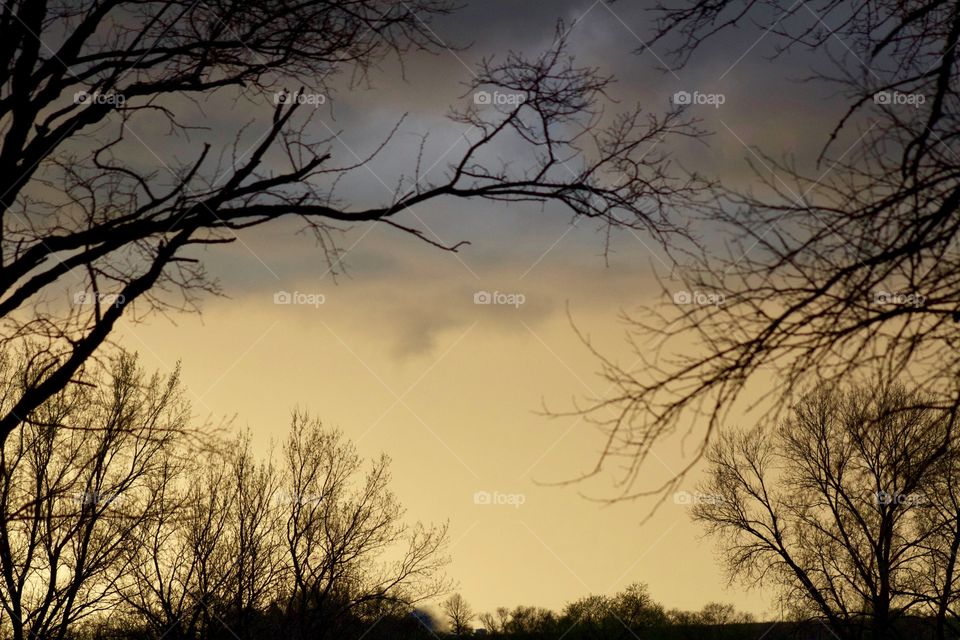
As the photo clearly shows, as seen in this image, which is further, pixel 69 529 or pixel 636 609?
pixel 636 609

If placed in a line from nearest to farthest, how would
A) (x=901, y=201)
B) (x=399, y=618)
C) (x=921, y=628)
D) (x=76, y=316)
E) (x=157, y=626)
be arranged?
(x=901, y=201) < (x=76, y=316) < (x=157, y=626) < (x=921, y=628) < (x=399, y=618)

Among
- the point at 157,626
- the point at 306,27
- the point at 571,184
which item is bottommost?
the point at 157,626

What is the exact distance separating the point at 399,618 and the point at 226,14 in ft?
112

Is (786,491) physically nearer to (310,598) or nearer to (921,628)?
(921,628)

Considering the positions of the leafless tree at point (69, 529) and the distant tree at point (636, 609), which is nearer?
the leafless tree at point (69, 529)

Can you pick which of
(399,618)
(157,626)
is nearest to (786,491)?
(399,618)

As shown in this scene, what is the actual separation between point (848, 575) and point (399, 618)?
58.3 feet

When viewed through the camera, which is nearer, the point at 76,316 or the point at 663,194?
the point at 76,316

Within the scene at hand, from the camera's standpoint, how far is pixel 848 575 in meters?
27.3

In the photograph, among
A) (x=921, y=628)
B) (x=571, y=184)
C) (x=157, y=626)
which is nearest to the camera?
(x=571, y=184)

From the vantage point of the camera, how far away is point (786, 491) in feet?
93.8

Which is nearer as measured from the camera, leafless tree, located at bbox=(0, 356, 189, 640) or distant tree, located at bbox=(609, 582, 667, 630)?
leafless tree, located at bbox=(0, 356, 189, 640)

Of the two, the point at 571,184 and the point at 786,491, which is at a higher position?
the point at 786,491

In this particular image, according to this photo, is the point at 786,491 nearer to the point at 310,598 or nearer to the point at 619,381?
the point at 310,598
